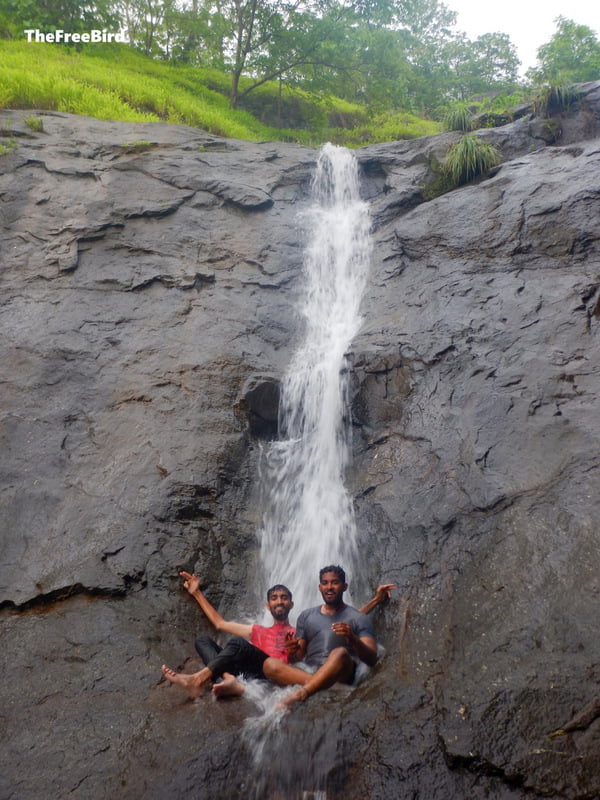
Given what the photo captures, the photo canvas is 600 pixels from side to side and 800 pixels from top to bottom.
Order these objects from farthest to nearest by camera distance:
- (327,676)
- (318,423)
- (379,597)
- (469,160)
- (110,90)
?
1. (110,90)
2. (469,160)
3. (318,423)
4. (379,597)
5. (327,676)

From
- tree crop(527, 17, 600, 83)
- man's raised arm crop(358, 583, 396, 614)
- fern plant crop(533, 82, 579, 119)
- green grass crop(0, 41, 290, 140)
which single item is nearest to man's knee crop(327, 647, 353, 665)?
man's raised arm crop(358, 583, 396, 614)

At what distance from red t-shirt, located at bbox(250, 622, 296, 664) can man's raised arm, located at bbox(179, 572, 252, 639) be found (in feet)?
0.26

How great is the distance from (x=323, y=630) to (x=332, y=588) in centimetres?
35

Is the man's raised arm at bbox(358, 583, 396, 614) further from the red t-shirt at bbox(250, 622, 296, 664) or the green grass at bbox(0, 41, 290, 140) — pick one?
the green grass at bbox(0, 41, 290, 140)

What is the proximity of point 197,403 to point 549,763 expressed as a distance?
4.79 meters

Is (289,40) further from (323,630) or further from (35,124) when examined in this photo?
(323,630)

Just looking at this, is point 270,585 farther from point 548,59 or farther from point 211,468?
point 548,59

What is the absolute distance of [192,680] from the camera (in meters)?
4.12

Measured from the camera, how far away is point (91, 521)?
539 cm

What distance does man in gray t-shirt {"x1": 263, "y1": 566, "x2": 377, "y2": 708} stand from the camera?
411 centimetres

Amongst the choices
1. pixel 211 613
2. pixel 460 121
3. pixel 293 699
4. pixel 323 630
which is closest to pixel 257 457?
pixel 211 613

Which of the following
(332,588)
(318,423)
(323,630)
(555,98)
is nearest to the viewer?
(323,630)

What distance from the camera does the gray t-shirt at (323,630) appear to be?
447 cm

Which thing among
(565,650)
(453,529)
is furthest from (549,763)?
(453,529)
